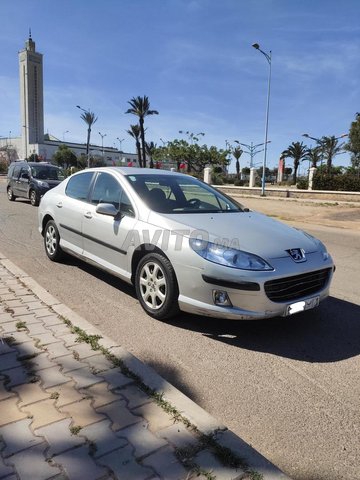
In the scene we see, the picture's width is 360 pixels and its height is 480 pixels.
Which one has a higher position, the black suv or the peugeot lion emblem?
the black suv

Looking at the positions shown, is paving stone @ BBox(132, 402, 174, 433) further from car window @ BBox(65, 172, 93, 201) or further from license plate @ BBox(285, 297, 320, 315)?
car window @ BBox(65, 172, 93, 201)

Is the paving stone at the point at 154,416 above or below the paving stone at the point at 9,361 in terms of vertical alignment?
below

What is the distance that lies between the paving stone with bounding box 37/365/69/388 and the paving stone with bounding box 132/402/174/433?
0.64 m

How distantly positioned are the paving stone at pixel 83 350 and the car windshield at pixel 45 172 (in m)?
12.9

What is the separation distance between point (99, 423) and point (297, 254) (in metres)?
2.29

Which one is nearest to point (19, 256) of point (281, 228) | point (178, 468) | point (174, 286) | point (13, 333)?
point (13, 333)

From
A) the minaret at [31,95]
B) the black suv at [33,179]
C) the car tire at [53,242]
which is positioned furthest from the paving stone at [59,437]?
the minaret at [31,95]

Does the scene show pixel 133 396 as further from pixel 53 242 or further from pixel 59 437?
pixel 53 242

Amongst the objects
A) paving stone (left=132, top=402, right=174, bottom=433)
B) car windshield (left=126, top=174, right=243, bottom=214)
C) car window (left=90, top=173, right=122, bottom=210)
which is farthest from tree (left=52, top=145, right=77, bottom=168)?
paving stone (left=132, top=402, right=174, bottom=433)

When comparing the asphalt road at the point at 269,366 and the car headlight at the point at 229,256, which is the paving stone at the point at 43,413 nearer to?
the asphalt road at the point at 269,366

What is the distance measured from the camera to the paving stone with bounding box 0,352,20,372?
9.86ft

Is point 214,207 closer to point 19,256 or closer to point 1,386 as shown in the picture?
point 1,386

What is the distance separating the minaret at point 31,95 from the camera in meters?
105

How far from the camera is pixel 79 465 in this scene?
2.07 m
